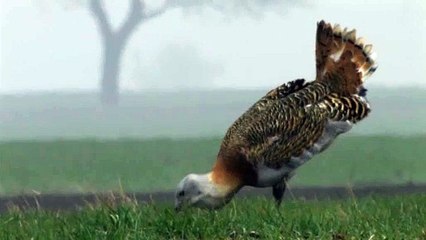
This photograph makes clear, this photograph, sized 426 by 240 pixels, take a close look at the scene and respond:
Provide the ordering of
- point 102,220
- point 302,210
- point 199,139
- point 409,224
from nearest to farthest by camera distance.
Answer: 1. point 102,220
2. point 409,224
3. point 302,210
4. point 199,139

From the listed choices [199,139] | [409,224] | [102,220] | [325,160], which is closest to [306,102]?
[409,224]

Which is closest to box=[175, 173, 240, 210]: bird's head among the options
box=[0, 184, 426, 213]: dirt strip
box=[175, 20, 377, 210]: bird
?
box=[175, 20, 377, 210]: bird

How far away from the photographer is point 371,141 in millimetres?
10602

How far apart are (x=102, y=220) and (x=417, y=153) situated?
5.11m

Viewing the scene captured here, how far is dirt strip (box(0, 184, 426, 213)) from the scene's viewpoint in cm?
971

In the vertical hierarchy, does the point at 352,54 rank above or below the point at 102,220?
above

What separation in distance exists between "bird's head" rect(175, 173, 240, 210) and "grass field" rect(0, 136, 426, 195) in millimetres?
2747

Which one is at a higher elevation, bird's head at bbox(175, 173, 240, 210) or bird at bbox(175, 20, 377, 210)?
bird at bbox(175, 20, 377, 210)

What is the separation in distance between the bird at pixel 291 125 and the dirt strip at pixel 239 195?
1.94 meters

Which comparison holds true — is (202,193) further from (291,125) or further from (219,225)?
(219,225)

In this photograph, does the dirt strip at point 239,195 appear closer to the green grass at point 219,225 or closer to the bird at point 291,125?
the bird at point 291,125

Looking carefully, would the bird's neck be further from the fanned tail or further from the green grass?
the fanned tail

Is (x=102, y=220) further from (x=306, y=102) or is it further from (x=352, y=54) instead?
(x=352, y=54)

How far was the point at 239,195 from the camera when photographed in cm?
987
